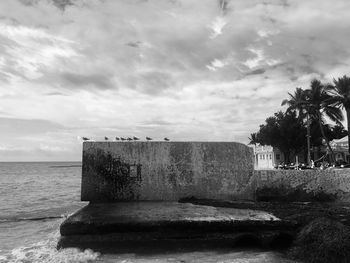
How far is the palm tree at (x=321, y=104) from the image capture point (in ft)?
150

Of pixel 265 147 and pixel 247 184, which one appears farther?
pixel 265 147

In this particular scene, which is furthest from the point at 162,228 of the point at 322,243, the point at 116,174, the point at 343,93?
the point at 343,93

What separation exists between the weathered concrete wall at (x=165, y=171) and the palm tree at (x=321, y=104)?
130 feet

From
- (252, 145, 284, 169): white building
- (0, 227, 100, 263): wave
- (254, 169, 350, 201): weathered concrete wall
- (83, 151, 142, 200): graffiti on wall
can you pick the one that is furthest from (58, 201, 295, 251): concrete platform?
(252, 145, 284, 169): white building

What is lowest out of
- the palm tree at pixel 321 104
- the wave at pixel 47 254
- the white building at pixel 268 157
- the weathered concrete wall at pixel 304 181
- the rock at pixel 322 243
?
the wave at pixel 47 254

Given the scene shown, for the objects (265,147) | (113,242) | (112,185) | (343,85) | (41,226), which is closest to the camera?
(113,242)

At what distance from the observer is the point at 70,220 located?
653 centimetres

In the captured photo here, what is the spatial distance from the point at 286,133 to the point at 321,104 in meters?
7.21

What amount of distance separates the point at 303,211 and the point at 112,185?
409 cm

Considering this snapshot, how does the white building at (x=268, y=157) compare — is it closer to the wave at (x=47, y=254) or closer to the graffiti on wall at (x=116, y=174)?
the graffiti on wall at (x=116, y=174)

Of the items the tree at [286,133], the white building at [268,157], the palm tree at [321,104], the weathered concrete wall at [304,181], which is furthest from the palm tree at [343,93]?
the weathered concrete wall at [304,181]

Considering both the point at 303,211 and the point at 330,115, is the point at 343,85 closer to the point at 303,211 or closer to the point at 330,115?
the point at 330,115

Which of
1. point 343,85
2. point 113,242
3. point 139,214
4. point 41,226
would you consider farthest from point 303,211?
point 343,85

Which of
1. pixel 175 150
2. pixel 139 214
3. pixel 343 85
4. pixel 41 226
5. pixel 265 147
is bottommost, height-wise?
pixel 41 226
